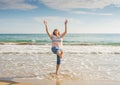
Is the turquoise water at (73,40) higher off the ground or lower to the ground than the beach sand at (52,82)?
lower

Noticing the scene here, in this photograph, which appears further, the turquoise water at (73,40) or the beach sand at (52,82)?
the turquoise water at (73,40)

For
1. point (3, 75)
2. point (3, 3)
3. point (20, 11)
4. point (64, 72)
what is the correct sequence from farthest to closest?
point (20, 11) < point (3, 3) < point (64, 72) < point (3, 75)

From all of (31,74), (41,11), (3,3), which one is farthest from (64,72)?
(41,11)

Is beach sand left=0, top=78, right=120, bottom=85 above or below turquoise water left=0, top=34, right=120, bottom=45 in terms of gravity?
above

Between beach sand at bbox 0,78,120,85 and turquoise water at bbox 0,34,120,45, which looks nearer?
beach sand at bbox 0,78,120,85

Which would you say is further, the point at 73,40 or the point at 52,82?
the point at 73,40

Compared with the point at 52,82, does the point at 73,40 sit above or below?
below

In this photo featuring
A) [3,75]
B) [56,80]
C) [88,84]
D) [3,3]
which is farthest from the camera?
[3,3]

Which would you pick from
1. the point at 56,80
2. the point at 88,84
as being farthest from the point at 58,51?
the point at 88,84

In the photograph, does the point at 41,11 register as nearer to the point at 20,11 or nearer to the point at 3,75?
the point at 20,11

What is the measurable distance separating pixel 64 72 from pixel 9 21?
45.2 meters

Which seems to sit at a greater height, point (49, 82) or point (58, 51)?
point (58, 51)

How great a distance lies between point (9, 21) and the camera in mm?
56250

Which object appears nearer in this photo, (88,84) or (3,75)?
(88,84)
